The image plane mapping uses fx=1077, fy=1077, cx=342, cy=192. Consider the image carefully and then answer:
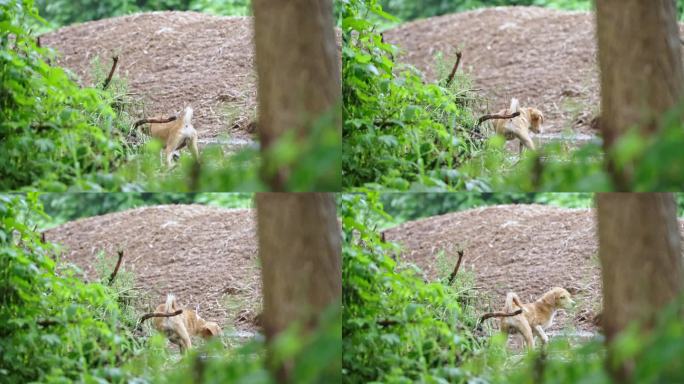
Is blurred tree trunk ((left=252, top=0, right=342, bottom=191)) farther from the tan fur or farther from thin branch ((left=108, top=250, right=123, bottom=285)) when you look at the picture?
thin branch ((left=108, top=250, right=123, bottom=285))

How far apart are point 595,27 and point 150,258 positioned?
5.49ft

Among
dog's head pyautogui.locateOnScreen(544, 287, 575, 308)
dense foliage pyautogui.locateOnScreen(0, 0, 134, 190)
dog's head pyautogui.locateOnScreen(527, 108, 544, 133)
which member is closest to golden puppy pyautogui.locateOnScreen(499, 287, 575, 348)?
dog's head pyautogui.locateOnScreen(544, 287, 575, 308)

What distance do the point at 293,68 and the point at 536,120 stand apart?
820mm

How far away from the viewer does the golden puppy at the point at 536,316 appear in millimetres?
3520

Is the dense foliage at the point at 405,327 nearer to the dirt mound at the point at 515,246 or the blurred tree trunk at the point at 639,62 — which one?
the dirt mound at the point at 515,246

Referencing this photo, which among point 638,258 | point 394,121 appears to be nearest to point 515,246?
point 638,258

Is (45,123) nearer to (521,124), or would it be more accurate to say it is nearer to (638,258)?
(521,124)

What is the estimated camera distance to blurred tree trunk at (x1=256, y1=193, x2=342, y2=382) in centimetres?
345

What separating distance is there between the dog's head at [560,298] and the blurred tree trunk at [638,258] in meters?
0.12

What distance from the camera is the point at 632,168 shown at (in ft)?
11.2

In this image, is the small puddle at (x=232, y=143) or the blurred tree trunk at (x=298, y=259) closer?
the blurred tree trunk at (x=298, y=259)

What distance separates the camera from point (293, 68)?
345cm

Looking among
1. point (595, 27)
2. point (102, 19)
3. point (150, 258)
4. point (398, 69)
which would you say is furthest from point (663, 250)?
point (102, 19)

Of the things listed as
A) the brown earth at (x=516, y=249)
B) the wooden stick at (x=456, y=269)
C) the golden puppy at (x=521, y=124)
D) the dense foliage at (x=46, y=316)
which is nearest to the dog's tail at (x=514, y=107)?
the golden puppy at (x=521, y=124)
